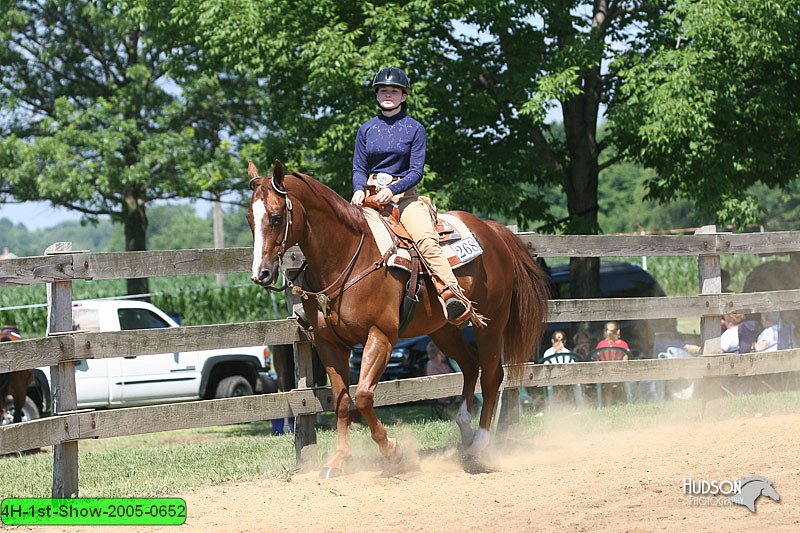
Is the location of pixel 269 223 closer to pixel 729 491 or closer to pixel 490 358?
pixel 490 358

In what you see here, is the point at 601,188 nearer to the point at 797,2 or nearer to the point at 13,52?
the point at 13,52

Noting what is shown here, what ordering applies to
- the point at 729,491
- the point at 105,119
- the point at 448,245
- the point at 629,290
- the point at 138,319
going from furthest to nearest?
the point at 105,119
the point at 629,290
the point at 138,319
the point at 448,245
the point at 729,491

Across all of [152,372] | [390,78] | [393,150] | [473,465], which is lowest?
[473,465]

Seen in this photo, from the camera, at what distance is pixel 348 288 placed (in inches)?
266

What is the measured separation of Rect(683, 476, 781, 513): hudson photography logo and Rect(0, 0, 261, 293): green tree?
19.0 meters

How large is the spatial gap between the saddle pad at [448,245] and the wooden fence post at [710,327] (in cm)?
309

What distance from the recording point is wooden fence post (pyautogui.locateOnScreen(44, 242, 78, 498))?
634 centimetres

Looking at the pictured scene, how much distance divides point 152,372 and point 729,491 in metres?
11.0

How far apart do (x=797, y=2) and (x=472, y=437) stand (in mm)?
8797

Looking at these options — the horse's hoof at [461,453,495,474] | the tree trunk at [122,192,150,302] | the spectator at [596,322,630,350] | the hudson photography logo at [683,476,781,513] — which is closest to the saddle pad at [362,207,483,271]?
the horse's hoof at [461,453,495,474]

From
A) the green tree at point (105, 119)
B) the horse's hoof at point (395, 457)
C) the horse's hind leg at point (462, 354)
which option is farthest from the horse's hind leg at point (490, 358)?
the green tree at point (105, 119)

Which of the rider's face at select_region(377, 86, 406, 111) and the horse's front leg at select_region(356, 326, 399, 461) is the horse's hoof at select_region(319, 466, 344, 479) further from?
the rider's face at select_region(377, 86, 406, 111)

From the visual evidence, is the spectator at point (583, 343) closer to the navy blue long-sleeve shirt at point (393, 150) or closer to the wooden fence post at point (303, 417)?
the wooden fence post at point (303, 417)

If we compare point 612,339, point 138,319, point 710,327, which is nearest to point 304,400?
point 710,327
